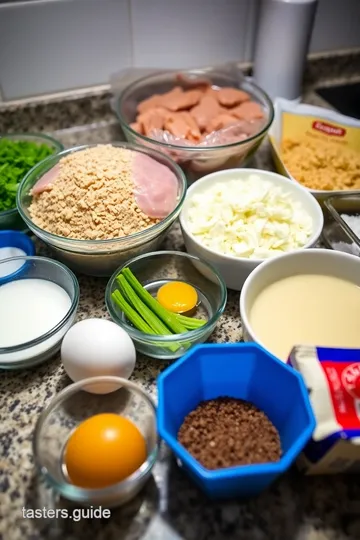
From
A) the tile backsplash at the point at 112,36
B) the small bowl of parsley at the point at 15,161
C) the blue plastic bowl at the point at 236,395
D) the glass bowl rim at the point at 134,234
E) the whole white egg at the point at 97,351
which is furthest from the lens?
the tile backsplash at the point at 112,36

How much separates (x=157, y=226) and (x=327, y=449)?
0.43 m

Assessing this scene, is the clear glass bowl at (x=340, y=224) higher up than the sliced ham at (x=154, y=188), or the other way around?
the sliced ham at (x=154, y=188)

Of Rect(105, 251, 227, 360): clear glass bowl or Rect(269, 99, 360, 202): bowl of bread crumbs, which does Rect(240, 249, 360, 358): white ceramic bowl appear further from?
Rect(269, 99, 360, 202): bowl of bread crumbs

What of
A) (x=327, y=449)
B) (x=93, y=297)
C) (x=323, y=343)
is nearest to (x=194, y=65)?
(x=93, y=297)

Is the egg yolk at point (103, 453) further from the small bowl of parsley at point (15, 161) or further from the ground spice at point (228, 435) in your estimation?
the small bowl of parsley at point (15, 161)

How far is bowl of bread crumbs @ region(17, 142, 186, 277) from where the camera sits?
0.76 metres

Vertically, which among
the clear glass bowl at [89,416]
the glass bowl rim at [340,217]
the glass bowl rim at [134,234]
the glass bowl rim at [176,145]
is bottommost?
the clear glass bowl at [89,416]

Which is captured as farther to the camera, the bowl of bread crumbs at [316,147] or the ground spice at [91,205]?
the bowl of bread crumbs at [316,147]

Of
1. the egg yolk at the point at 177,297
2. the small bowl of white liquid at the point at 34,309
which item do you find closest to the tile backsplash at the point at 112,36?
the small bowl of white liquid at the point at 34,309

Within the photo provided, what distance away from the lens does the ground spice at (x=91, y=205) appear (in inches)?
30.2

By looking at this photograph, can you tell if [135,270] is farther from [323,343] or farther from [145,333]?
[323,343]

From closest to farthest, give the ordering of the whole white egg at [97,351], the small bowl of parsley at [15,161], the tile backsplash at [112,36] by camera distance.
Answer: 1. the whole white egg at [97,351]
2. the small bowl of parsley at [15,161]
3. the tile backsplash at [112,36]

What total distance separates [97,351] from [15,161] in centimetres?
51

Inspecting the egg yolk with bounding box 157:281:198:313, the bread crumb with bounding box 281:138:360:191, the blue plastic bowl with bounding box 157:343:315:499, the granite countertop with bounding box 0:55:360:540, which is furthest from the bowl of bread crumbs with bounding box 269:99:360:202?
the granite countertop with bounding box 0:55:360:540
